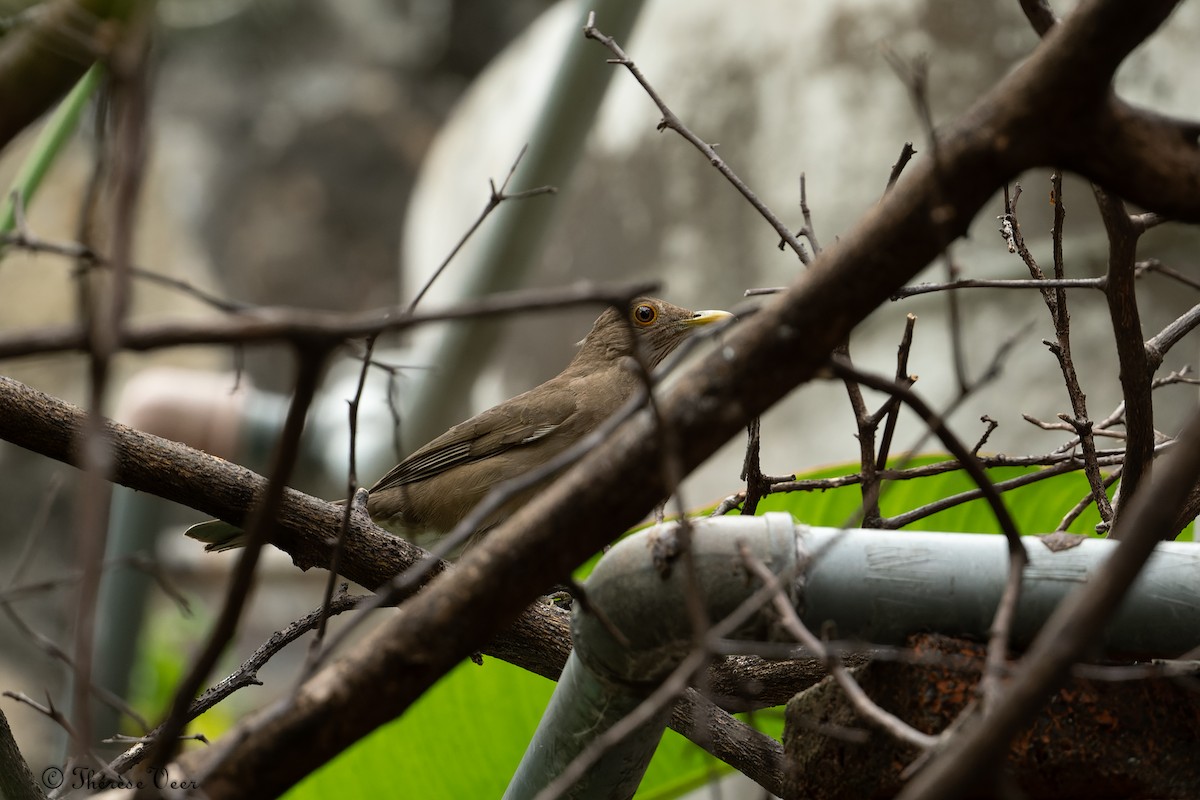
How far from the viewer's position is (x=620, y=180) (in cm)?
941

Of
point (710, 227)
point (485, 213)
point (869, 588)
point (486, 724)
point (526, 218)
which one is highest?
point (710, 227)

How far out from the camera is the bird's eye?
5.24 m

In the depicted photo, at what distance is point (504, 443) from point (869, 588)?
10.8ft

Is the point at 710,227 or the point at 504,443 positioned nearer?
the point at 504,443

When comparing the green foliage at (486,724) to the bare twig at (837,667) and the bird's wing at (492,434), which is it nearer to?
the bird's wing at (492,434)

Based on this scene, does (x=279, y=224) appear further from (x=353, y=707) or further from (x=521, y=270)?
(x=353, y=707)

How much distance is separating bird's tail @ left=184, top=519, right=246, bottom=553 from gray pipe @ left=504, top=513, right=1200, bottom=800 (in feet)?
8.29

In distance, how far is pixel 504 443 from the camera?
5.00 m

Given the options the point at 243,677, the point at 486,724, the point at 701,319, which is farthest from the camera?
the point at 701,319

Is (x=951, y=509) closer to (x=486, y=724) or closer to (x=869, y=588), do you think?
(x=486, y=724)

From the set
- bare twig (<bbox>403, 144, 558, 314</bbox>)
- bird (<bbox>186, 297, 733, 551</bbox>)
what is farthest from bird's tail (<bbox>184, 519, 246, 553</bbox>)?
bare twig (<bbox>403, 144, 558, 314</bbox>)

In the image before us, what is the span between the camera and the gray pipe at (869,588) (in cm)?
179

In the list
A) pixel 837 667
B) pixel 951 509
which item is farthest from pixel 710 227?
pixel 837 667
